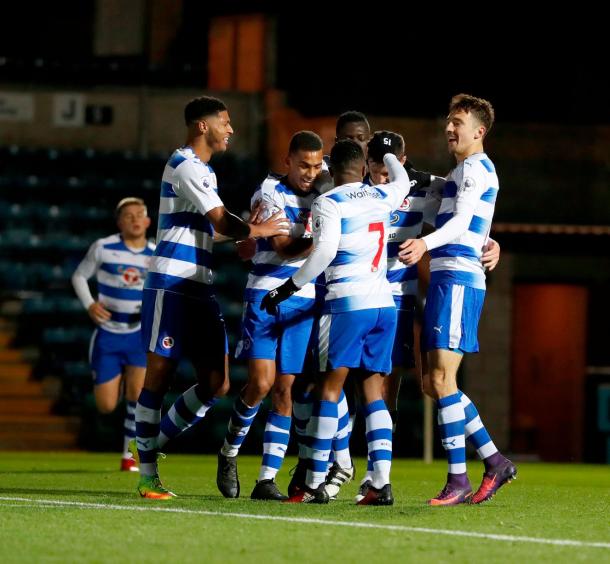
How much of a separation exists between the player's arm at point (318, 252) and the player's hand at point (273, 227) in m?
0.31

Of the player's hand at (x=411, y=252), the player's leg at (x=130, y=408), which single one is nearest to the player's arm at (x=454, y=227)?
the player's hand at (x=411, y=252)

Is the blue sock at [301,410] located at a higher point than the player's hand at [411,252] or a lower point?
lower

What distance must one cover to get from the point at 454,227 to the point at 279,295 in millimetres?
922

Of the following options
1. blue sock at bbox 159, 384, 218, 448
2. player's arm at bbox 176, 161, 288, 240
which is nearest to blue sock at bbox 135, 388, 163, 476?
blue sock at bbox 159, 384, 218, 448

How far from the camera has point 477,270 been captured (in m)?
7.27

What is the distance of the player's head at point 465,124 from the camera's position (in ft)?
24.0

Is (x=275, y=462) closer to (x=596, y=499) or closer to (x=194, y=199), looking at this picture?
(x=194, y=199)

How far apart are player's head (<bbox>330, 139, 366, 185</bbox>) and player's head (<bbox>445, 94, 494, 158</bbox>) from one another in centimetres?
56

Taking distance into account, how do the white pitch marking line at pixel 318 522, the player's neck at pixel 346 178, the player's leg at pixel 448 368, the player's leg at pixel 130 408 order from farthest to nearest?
1. the player's leg at pixel 130 408
2. the player's leg at pixel 448 368
3. the player's neck at pixel 346 178
4. the white pitch marking line at pixel 318 522

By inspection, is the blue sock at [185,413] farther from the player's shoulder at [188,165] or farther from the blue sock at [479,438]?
the blue sock at [479,438]

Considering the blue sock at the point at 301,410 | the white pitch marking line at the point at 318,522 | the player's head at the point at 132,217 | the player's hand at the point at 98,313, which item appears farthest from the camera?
the player's head at the point at 132,217

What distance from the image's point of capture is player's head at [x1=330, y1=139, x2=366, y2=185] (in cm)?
701

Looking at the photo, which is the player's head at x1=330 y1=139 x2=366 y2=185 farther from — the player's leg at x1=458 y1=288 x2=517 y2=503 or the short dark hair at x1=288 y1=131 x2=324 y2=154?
the player's leg at x1=458 y1=288 x2=517 y2=503

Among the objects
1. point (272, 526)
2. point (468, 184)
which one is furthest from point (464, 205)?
point (272, 526)
